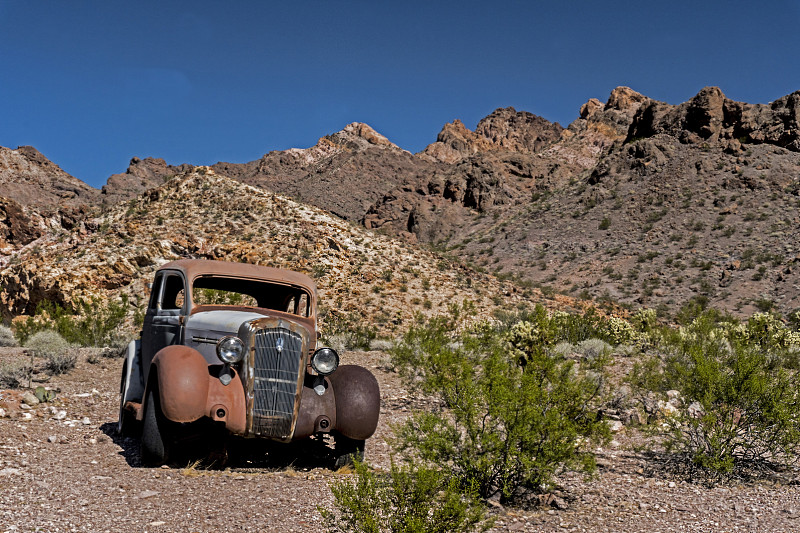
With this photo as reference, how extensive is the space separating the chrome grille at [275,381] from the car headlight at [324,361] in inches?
10.0

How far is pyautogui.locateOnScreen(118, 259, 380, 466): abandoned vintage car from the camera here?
19.8ft

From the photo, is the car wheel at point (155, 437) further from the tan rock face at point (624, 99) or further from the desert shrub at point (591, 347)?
the tan rock face at point (624, 99)

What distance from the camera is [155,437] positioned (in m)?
6.16

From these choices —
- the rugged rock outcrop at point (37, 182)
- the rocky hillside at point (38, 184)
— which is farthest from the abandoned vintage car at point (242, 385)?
the rugged rock outcrop at point (37, 182)

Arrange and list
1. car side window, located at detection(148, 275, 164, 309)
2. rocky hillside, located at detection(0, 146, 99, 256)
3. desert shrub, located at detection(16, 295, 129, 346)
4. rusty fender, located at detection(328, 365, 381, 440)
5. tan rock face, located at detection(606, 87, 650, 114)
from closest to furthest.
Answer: rusty fender, located at detection(328, 365, 381, 440), car side window, located at detection(148, 275, 164, 309), desert shrub, located at detection(16, 295, 129, 346), rocky hillside, located at detection(0, 146, 99, 256), tan rock face, located at detection(606, 87, 650, 114)

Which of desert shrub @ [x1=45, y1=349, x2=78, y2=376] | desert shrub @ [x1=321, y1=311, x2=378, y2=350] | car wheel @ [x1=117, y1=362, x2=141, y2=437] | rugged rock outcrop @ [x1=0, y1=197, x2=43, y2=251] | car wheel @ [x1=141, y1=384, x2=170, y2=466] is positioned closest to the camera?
car wheel @ [x1=141, y1=384, x2=170, y2=466]

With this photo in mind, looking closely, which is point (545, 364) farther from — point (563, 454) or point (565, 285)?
point (565, 285)

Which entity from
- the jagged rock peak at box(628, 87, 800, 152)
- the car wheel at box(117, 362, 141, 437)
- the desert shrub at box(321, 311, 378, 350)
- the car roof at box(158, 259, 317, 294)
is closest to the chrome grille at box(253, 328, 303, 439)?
the car roof at box(158, 259, 317, 294)

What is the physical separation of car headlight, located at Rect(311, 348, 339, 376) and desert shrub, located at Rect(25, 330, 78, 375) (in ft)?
23.5

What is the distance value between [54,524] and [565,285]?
37586mm

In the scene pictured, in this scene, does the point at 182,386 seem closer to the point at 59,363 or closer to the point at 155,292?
the point at 155,292

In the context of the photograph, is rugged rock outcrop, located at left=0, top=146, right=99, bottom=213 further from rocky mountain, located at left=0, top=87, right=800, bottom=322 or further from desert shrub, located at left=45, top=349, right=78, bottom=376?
desert shrub, located at left=45, top=349, right=78, bottom=376

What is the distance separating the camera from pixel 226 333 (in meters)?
6.68

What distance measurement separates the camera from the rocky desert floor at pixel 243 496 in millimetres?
4629
